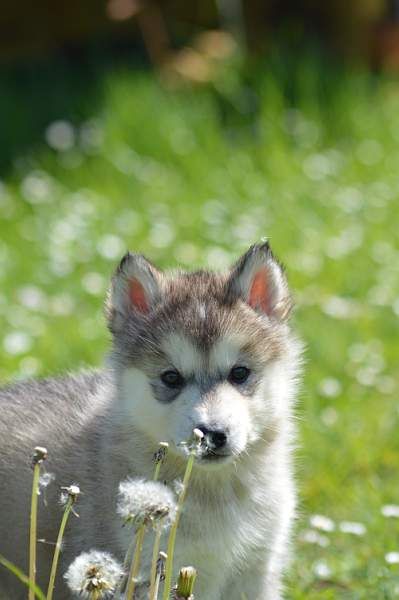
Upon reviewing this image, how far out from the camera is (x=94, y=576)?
3018 millimetres

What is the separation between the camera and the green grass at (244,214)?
5887mm

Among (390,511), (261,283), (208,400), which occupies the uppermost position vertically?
(261,283)

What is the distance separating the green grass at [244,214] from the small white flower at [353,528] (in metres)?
0.04

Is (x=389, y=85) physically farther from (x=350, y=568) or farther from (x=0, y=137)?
(x=350, y=568)

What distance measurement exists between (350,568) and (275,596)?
57 cm

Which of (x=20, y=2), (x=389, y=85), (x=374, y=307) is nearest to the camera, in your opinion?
(x=374, y=307)

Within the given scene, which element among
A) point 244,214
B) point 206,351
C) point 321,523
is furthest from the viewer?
point 244,214

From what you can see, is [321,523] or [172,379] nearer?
[172,379]

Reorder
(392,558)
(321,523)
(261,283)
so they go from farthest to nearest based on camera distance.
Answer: (321,523) < (392,558) < (261,283)

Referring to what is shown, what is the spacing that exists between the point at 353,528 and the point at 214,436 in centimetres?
144

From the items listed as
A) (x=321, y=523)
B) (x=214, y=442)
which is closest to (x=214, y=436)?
(x=214, y=442)

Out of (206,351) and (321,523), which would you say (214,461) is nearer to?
(206,351)

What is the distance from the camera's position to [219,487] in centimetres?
397

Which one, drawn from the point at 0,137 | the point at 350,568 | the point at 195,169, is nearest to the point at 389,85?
the point at 195,169
